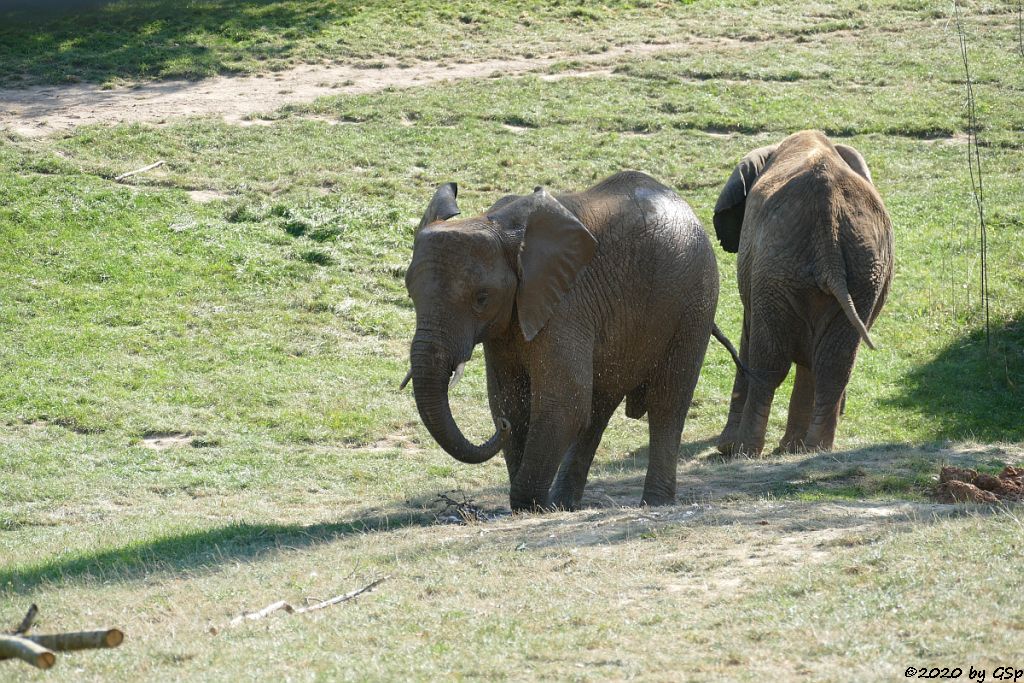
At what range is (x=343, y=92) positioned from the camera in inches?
1093

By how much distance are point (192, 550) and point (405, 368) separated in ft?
24.4

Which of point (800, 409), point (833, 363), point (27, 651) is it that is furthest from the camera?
point (800, 409)

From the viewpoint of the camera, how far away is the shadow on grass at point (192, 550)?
8.67 meters

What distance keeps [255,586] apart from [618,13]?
1125 inches

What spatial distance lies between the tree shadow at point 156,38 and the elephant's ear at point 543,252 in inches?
807

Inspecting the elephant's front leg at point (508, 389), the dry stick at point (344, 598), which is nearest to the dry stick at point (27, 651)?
the dry stick at point (344, 598)

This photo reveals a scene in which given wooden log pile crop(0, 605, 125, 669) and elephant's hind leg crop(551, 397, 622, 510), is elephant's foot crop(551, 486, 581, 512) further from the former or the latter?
wooden log pile crop(0, 605, 125, 669)

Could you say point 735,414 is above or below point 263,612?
below

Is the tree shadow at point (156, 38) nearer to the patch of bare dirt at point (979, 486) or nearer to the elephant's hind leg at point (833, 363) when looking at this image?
the elephant's hind leg at point (833, 363)

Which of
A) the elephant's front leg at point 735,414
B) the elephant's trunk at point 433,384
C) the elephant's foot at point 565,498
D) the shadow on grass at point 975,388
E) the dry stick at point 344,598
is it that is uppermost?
the elephant's trunk at point 433,384

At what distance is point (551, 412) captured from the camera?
9617mm

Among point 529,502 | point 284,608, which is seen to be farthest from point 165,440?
point 284,608

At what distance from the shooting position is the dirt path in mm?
25547

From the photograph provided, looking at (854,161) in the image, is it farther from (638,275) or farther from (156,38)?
(156,38)
